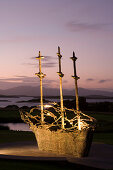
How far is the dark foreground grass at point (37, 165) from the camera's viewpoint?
930 cm

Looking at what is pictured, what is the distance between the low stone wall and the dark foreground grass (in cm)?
156

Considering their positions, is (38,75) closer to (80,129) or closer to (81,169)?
(80,129)

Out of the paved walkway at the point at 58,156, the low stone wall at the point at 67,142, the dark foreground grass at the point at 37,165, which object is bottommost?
the dark foreground grass at the point at 37,165

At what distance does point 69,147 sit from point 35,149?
7.65ft

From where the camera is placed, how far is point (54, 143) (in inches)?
484

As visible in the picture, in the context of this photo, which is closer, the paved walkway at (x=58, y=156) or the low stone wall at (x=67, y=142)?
the paved walkway at (x=58, y=156)

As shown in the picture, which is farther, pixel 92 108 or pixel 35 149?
pixel 92 108

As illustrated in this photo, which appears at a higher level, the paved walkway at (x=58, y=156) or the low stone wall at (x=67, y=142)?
the low stone wall at (x=67, y=142)

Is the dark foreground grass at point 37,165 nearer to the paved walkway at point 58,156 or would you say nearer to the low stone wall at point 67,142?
the paved walkway at point 58,156

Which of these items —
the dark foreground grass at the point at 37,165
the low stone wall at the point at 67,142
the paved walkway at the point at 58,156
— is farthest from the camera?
the low stone wall at the point at 67,142

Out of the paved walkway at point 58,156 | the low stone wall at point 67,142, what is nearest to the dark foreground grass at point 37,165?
the paved walkway at point 58,156

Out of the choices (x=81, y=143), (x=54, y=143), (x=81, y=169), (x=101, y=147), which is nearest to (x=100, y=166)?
(x=81, y=169)

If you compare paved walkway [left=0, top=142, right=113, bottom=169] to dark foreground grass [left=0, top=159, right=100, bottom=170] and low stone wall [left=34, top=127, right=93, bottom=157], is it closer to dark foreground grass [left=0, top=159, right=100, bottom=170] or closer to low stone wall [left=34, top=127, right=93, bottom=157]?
dark foreground grass [left=0, top=159, right=100, bottom=170]

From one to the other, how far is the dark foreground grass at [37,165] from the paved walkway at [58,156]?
0.60ft
